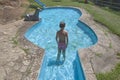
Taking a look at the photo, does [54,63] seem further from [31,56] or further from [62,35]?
[62,35]

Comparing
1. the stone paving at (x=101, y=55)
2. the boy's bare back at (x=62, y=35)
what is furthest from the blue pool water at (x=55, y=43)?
the boy's bare back at (x=62, y=35)

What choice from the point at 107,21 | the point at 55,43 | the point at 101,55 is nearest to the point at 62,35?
the point at 101,55

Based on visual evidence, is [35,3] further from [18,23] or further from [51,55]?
[51,55]

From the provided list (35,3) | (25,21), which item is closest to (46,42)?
(25,21)

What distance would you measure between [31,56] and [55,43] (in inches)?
149

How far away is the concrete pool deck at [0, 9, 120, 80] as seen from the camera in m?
9.08

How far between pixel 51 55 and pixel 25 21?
539 cm

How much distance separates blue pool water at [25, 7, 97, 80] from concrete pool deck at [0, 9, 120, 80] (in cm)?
39

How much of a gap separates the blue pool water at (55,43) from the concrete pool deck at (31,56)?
1.29 feet

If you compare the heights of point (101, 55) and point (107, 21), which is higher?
point (107, 21)

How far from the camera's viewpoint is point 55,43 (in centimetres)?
1405

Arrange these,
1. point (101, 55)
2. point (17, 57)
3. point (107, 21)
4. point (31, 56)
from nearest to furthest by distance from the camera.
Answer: point (17, 57) < point (31, 56) < point (101, 55) < point (107, 21)

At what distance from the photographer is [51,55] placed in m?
12.2

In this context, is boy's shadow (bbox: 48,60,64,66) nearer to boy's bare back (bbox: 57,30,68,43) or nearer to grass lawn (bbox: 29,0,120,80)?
boy's bare back (bbox: 57,30,68,43)
